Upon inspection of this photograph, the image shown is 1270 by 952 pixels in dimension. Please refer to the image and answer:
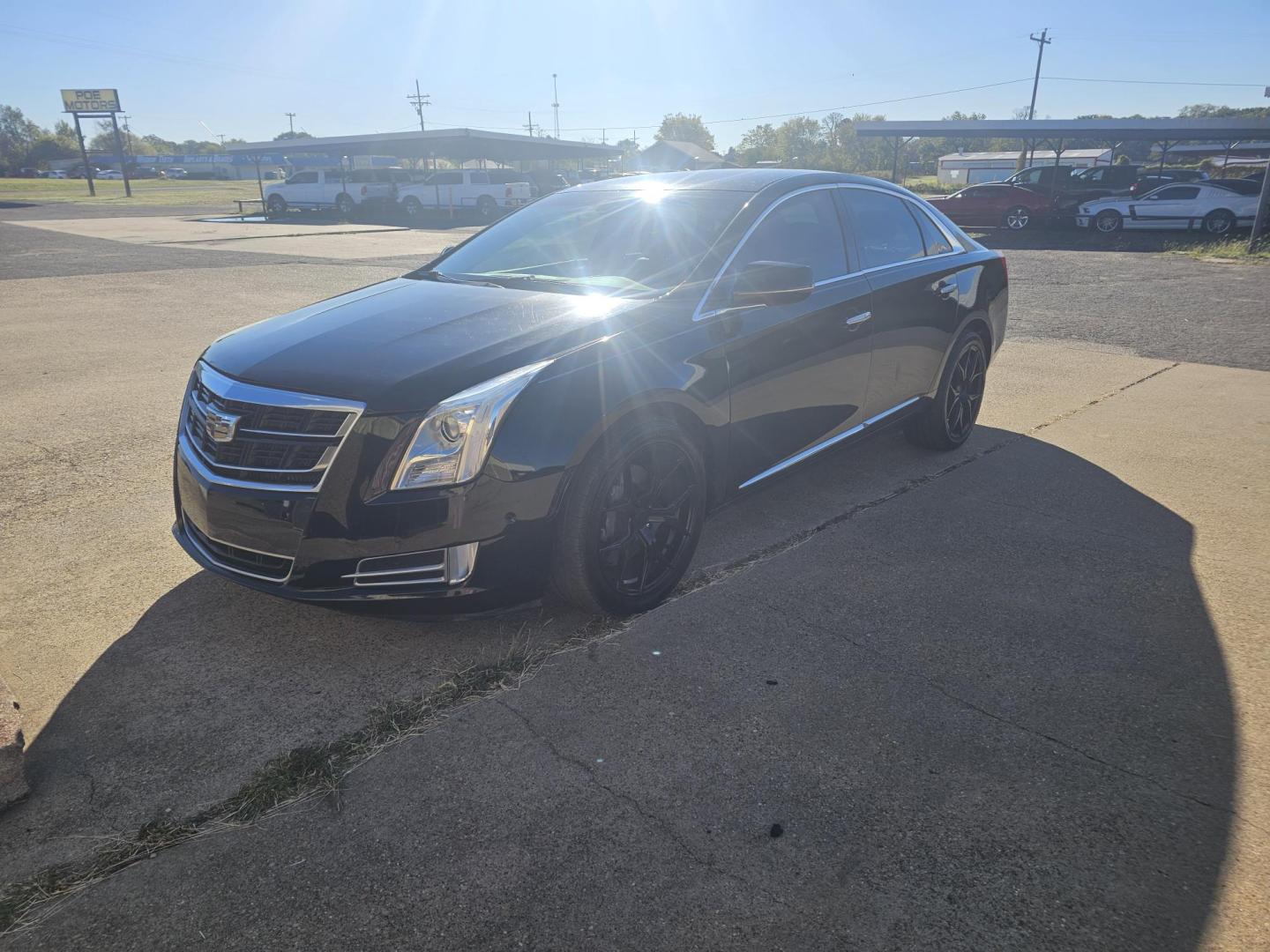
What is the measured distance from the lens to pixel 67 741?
2664mm

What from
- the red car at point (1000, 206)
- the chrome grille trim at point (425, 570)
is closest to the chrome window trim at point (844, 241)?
the chrome grille trim at point (425, 570)

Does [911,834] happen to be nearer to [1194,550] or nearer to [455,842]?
[455,842]

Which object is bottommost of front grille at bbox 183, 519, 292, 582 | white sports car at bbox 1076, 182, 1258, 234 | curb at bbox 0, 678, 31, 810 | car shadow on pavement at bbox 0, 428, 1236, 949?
car shadow on pavement at bbox 0, 428, 1236, 949

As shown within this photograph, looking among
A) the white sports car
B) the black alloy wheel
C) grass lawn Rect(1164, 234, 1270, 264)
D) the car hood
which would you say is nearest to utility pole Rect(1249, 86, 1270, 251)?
grass lawn Rect(1164, 234, 1270, 264)

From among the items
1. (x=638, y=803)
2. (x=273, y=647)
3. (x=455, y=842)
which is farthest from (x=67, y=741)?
(x=638, y=803)

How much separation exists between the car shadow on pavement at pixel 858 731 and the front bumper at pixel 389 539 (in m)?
0.37

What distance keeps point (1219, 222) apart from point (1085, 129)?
914cm

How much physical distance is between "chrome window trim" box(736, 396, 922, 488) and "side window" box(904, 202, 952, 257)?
3.00ft

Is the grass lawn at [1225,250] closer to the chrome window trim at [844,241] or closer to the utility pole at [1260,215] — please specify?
the utility pole at [1260,215]

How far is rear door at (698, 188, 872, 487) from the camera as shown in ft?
12.1

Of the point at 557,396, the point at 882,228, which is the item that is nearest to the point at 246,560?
the point at 557,396

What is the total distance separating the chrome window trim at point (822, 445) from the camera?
156 inches

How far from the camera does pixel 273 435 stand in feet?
9.51

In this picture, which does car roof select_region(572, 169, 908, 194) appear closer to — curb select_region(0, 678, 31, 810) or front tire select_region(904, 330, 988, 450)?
front tire select_region(904, 330, 988, 450)
